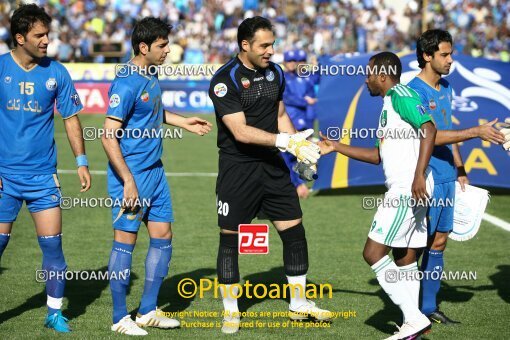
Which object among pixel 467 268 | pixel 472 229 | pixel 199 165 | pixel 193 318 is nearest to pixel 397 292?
pixel 472 229

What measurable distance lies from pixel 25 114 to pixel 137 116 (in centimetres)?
87

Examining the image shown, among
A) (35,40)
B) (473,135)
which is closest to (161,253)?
(35,40)

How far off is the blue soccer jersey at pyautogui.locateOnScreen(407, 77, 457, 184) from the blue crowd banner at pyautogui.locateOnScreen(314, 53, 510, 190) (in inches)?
234

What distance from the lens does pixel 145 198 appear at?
7090 mm

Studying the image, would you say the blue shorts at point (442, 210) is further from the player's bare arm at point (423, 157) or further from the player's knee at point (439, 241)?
the player's bare arm at point (423, 157)

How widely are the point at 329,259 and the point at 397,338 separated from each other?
343 centimetres

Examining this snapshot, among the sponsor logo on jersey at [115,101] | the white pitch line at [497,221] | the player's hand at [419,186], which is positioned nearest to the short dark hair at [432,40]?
the player's hand at [419,186]

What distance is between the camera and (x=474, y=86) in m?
13.7

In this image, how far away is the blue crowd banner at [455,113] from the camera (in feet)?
44.4

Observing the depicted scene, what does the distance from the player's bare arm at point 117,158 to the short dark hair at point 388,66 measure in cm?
206

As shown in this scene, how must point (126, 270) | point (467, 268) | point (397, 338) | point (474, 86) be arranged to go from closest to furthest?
Result: point (397, 338), point (126, 270), point (467, 268), point (474, 86)

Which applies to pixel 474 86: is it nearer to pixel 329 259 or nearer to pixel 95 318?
pixel 329 259

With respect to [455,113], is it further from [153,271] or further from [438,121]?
[153,271]

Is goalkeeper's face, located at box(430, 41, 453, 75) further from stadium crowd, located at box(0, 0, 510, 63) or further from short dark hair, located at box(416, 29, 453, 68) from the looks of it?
stadium crowd, located at box(0, 0, 510, 63)
